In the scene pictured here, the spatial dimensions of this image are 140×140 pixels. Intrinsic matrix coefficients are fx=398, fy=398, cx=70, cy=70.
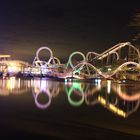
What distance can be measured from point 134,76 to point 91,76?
43.5ft

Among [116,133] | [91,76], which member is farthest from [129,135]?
[91,76]

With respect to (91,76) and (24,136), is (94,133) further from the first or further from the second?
(91,76)

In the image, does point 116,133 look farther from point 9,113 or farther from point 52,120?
point 9,113

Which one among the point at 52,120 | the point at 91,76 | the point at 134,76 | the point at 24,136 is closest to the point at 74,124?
the point at 52,120

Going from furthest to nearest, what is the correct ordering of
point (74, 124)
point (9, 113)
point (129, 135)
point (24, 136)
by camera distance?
point (9, 113) < point (74, 124) < point (129, 135) < point (24, 136)

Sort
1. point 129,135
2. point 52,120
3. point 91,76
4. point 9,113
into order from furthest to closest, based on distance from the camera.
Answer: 1. point 91,76
2. point 9,113
3. point 52,120
4. point 129,135

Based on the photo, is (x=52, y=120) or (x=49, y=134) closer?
(x=49, y=134)

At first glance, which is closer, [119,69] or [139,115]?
[139,115]

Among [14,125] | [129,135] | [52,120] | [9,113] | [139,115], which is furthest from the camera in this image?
[139,115]

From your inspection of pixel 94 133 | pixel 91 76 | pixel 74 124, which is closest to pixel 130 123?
pixel 74 124

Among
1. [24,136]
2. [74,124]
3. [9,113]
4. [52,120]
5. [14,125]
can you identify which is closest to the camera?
[24,136]

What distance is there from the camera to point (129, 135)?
29.5 feet

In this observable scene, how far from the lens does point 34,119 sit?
36.9 feet

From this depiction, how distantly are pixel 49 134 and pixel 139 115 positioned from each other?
5582 millimetres
